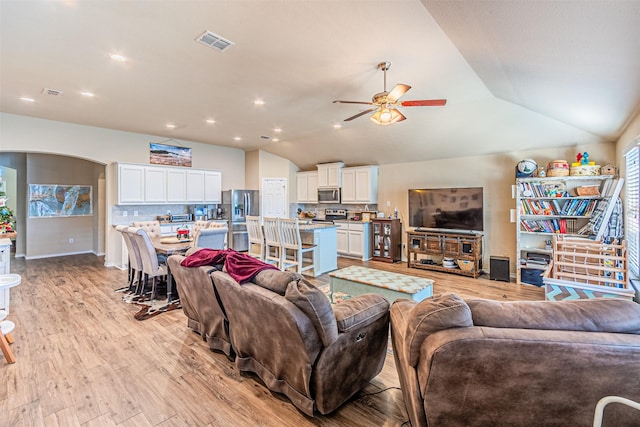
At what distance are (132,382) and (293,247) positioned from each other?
3.07 metres

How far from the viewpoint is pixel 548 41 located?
85.7 inches

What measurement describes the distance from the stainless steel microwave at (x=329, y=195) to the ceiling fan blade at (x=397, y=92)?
15.3 ft

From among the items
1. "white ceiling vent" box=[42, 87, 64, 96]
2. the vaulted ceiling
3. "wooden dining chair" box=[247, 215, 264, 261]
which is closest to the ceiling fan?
the vaulted ceiling

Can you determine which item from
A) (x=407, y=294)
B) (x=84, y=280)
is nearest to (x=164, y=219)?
(x=84, y=280)

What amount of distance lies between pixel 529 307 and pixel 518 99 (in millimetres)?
3850

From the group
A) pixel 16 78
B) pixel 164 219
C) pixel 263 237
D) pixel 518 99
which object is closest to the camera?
pixel 16 78

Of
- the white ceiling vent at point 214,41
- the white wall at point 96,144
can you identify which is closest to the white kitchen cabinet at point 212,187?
the white wall at point 96,144

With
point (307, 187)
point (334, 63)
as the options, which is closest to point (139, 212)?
point (307, 187)

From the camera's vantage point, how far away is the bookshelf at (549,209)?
15.2 feet

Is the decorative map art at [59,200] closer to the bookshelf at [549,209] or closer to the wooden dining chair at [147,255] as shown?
the wooden dining chair at [147,255]

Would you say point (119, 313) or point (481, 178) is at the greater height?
point (481, 178)

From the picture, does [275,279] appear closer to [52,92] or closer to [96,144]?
[52,92]

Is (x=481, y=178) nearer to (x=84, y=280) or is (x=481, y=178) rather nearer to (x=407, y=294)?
(x=407, y=294)

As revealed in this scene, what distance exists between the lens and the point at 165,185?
22.2 ft
